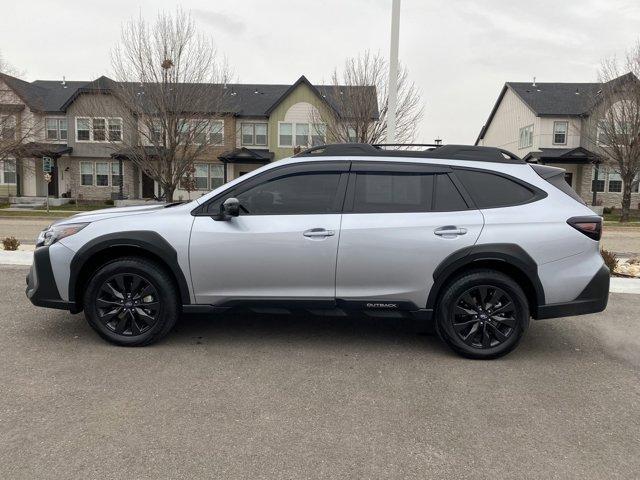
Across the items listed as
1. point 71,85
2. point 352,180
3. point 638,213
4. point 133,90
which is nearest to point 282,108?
point 133,90

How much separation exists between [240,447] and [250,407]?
1.59ft

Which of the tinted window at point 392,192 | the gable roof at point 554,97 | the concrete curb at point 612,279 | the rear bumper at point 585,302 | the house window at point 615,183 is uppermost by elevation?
the gable roof at point 554,97

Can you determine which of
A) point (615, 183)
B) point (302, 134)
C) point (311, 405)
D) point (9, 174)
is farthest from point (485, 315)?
point (9, 174)

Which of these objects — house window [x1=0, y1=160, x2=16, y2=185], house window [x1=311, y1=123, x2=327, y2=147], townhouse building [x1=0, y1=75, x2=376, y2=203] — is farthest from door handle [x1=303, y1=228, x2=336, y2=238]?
house window [x1=0, y1=160, x2=16, y2=185]

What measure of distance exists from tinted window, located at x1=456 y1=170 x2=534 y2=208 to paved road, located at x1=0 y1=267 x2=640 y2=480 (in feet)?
Result: 4.63

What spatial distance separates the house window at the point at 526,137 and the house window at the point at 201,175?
21.8 metres

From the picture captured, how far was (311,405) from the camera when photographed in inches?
133

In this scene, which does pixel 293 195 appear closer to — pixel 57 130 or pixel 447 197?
pixel 447 197

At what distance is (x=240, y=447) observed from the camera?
284cm

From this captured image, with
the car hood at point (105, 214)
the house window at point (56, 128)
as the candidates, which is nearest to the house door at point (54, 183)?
the house window at point (56, 128)

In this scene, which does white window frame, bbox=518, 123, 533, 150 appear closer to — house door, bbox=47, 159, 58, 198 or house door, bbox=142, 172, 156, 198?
house door, bbox=142, 172, 156, 198

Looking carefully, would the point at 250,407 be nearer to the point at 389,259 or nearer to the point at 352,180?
the point at 389,259

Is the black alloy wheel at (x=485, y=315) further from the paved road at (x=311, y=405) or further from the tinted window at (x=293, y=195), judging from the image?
the tinted window at (x=293, y=195)

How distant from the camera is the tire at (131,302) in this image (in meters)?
4.29
